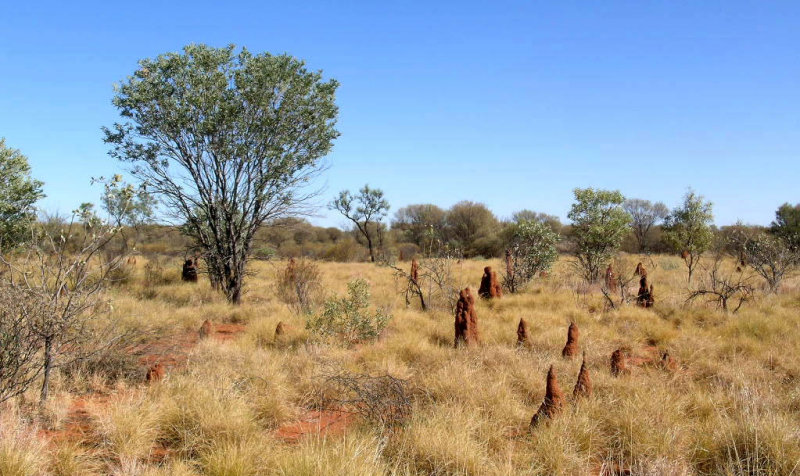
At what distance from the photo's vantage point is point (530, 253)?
14.5 meters

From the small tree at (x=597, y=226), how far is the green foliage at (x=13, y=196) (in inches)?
617

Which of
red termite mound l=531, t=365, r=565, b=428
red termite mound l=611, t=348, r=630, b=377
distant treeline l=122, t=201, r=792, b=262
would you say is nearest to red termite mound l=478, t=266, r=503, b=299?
red termite mound l=611, t=348, r=630, b=377

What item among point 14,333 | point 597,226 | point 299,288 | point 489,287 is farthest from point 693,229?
point 14,333

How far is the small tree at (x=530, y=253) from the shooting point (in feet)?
46.9

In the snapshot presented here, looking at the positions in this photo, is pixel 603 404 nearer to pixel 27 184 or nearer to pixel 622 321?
pixel 622 321

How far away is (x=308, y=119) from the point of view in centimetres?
1234

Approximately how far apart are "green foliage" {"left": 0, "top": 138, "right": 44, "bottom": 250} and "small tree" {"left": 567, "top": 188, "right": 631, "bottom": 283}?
51.4 feet

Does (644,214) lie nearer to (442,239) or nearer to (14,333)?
(442,239)

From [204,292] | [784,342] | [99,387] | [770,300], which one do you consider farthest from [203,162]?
[770,300]

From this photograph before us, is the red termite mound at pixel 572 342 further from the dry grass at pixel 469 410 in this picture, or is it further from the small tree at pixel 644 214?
the small tree at pixel 644 214

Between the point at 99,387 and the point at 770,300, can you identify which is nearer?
the point at 99,387

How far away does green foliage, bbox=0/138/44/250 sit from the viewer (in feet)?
36.9

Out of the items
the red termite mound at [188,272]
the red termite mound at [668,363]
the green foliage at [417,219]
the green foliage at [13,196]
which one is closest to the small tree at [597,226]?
the red termite mound at [668,363]

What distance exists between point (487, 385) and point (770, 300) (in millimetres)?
8752
